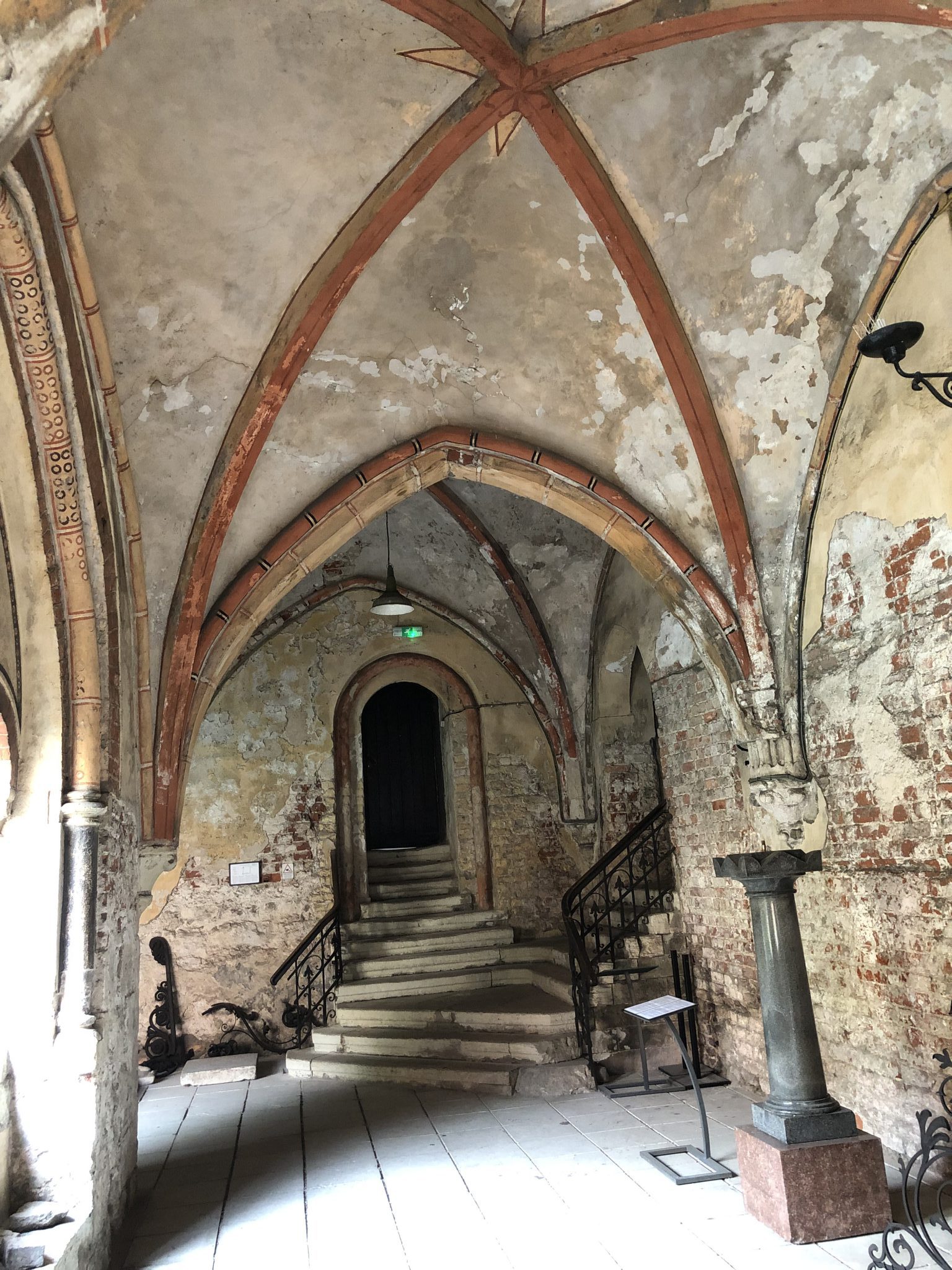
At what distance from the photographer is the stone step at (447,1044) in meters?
6.36

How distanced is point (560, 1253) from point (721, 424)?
4.23 meters

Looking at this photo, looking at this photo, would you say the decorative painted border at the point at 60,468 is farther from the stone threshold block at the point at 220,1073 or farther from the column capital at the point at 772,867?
the stone threshold block at the point at 220,1073

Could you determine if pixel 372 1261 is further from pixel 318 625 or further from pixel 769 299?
pixel 318 625

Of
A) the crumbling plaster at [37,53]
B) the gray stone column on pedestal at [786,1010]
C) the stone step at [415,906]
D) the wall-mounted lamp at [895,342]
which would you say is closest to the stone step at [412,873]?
the stone step at [415,906]

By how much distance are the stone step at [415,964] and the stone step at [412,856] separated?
5.48 feet

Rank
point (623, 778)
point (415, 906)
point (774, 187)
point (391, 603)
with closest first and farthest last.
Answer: point (774, 187), point (391, 603), point (623, 778), point (415, 906)

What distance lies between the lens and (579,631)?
8594 mm

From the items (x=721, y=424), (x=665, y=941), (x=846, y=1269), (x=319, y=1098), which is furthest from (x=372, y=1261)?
(x=721, y=424)

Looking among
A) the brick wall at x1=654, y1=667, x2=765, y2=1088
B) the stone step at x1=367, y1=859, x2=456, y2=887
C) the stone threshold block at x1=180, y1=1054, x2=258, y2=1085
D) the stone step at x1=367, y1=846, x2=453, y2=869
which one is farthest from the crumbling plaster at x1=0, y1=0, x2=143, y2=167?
the stone step at x1=367, y1=846, x2=453, y2=869

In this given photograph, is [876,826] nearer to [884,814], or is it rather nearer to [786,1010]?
[884,814]

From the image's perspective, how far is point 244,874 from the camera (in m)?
8.64

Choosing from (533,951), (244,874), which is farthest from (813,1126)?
(244,874)

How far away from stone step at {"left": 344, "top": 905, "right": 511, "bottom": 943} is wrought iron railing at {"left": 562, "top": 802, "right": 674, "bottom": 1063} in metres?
0.89

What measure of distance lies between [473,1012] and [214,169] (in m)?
5.80
